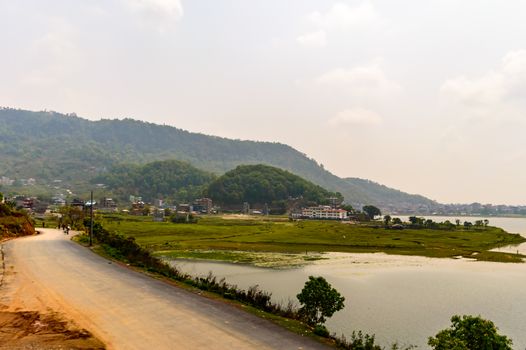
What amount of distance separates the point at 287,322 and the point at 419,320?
18769 mm

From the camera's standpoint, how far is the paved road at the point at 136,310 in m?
18.0

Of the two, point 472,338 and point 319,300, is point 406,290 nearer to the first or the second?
point 319,300

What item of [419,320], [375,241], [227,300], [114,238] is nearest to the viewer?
[227,300]

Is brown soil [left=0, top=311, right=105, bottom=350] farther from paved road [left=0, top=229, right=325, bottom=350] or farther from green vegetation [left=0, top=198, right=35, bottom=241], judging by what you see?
green vegetation [left=0, top=198, right=35, bottom=241]

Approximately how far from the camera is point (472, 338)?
17.4 meters

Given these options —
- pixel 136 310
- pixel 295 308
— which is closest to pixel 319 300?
pixel 295 308

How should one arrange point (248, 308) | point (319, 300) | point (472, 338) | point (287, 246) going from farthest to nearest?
point (287, 246)
point (319, 300)
point (248, 308)
point (472, 338)

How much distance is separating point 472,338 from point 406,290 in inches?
1262

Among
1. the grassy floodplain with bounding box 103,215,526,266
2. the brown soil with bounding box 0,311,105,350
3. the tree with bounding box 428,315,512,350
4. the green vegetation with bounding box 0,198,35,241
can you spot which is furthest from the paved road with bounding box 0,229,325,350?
the grassy floodplain with bounding box 103,215,526,266

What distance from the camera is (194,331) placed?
754 inches

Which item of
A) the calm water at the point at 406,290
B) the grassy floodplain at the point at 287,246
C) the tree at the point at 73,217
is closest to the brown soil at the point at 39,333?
the calm water at the point at 406,290

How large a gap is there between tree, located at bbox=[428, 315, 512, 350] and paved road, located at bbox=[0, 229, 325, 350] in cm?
501

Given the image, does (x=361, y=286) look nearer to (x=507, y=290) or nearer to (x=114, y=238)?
(x=507, y=290)

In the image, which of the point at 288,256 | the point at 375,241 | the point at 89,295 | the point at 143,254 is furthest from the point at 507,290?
the point at 375,241
